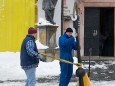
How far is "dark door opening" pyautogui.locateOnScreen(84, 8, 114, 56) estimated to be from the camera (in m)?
19.9

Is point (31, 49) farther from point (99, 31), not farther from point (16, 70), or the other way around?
point (99, 31)

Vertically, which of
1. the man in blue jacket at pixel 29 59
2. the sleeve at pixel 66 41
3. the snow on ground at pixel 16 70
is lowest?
the snow on ground at pixel 16 70

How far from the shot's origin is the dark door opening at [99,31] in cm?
1991

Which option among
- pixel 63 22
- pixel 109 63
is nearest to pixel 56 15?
pixel 63 22

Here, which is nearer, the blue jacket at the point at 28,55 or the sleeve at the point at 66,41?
the blue jacket at the point at 28,55

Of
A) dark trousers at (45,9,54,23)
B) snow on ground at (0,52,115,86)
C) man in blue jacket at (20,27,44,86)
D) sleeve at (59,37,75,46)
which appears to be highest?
dark trousers at (45,9,54,23)

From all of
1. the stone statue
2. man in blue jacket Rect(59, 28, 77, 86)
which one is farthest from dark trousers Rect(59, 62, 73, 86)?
the stone statue

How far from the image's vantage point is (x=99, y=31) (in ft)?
66.0

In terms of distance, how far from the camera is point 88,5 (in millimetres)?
19781

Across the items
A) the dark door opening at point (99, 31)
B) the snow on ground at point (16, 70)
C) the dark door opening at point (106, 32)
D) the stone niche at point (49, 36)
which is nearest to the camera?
the snow on ground at point (16, 70)

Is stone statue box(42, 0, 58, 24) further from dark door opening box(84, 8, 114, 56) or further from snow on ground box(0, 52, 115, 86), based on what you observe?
dark door opening box(84, 8, 114, 56)

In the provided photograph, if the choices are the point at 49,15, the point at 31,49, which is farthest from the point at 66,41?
the point at 49,15

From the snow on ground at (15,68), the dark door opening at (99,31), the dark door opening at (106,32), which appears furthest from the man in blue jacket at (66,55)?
the dark door opening at (106,32)

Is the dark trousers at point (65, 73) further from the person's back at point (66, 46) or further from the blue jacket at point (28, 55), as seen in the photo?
the blue jacket at point (28, 55)
